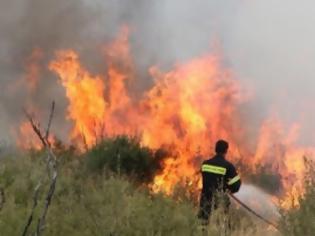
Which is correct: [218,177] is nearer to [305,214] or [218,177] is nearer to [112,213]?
[112,213]

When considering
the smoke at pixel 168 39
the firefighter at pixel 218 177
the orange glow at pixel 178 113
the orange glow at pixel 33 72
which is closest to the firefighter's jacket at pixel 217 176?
the firefighter at pixel 218 177

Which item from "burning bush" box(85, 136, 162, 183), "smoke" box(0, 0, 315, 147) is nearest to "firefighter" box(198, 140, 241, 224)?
"burning bush" box(85, 136, 162, 183)

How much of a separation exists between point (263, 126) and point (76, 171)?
5281 millimetres

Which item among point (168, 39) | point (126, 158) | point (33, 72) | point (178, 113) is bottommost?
point (126, 158)

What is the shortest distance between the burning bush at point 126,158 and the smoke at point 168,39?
2788 millimetres

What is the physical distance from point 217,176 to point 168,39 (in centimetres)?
900

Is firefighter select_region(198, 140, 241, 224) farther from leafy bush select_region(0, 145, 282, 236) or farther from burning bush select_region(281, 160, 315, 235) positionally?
burning bush select_region(281, 160, 315, 235)

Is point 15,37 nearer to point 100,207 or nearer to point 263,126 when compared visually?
point 263,126

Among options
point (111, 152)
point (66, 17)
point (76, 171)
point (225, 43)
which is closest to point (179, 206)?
point (76, 171)

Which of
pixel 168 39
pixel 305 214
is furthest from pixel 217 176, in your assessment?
→ pixel 168 39

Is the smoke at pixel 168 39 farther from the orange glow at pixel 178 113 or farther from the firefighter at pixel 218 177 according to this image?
the firefighter at pixel 218 177

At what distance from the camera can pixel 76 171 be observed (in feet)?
39.2

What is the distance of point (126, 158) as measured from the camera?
13.7m

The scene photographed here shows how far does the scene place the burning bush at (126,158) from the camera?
13094 mm
